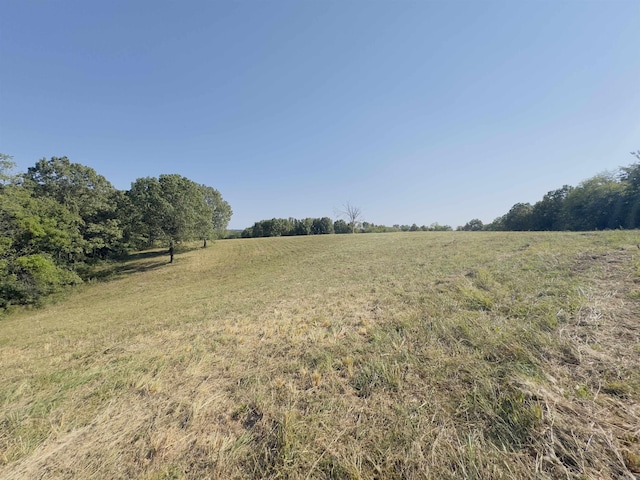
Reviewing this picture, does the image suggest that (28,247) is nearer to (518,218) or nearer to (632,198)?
(632,198)

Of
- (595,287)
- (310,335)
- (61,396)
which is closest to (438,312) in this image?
(310,335)

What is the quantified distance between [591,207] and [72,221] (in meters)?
69.6

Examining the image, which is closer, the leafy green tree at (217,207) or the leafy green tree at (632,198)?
the leafy green tree at (632,198)

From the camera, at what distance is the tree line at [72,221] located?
16.3m

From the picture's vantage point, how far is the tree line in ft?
53.6

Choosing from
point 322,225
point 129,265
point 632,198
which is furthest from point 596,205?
point 129,265

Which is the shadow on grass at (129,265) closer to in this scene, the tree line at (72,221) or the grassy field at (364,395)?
the tree line at (72,221)

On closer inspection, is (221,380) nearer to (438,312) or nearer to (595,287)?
(438,312)

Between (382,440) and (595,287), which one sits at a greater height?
(595,287)

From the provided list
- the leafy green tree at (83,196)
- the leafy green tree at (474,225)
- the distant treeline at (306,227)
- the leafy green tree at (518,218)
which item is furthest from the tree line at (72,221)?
the leafy green tree at (474,225)

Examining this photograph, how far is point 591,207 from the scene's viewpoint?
34.3 meters

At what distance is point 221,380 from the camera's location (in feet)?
11.7

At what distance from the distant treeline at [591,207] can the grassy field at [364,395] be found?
41625 millimetres

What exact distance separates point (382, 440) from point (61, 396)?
4772 mm
